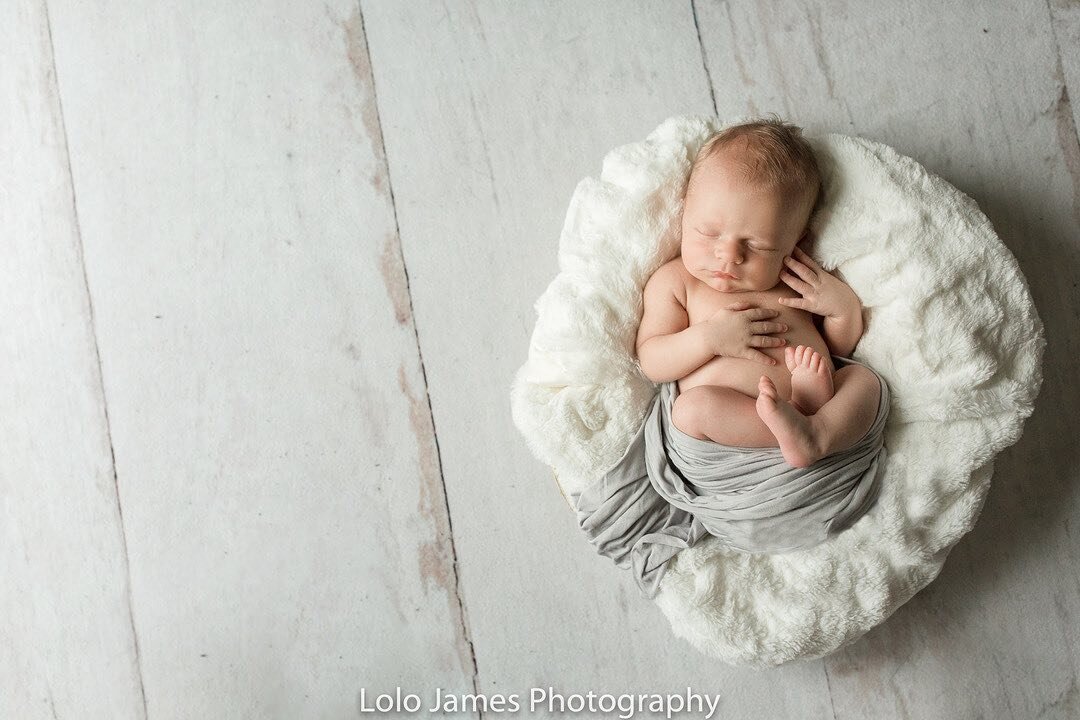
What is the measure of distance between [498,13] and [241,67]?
44 cm

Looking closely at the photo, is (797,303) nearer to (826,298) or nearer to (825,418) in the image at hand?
(826,298)

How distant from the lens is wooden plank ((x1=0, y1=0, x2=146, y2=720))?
1.36 metres

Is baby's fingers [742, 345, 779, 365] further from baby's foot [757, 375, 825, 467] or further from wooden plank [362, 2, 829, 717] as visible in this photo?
wooden plank [362, 2, 829, 717]

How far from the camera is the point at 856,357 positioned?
124 centimetres

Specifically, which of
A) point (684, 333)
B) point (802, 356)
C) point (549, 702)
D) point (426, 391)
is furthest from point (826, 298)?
point (549, 702)

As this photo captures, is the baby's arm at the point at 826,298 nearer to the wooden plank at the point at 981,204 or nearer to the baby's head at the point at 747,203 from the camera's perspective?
the baby's head at the point at 747,203

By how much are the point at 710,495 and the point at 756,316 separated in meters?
0.26

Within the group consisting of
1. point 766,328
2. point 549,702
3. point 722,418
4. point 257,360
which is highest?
point 257,360

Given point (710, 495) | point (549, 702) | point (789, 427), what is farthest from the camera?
point (549, 702)

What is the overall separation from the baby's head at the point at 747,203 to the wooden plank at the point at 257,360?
505 mm

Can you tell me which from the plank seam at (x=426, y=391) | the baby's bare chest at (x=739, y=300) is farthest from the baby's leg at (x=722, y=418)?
the plank seam at (x=426, y=391)

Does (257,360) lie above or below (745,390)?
above

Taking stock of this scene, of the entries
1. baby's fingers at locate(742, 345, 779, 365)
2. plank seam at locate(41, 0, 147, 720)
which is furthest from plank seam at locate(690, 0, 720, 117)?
plank seam at locate(41, 0, 147, 720)

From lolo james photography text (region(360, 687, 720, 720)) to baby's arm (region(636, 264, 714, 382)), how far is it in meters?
0.52
